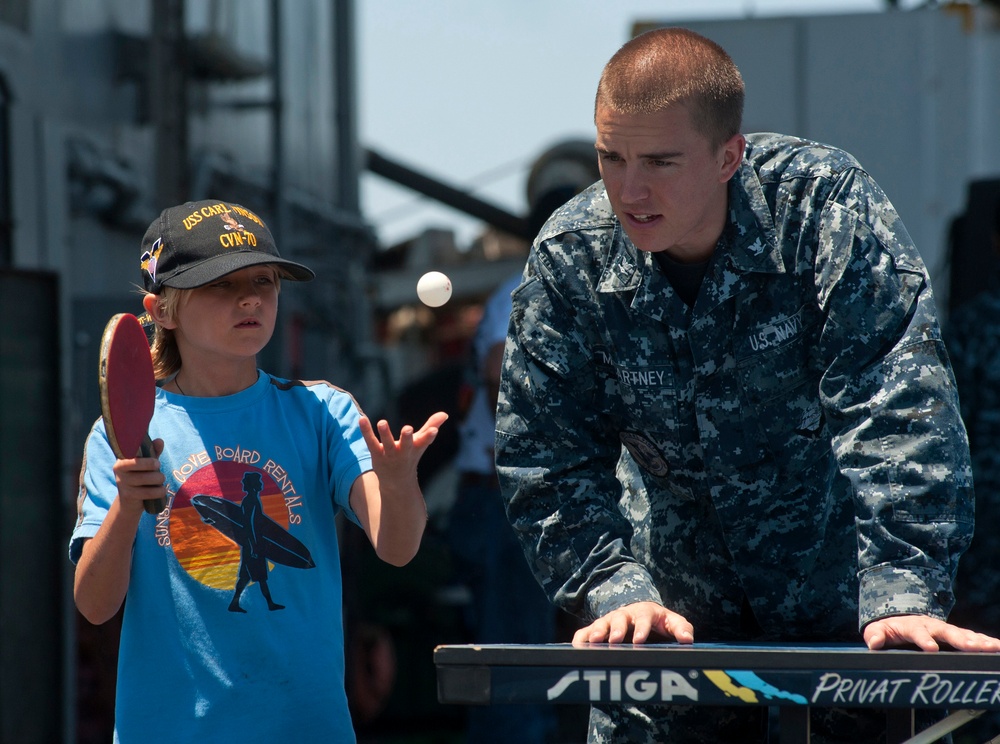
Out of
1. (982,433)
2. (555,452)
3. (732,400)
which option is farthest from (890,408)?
(982,433)

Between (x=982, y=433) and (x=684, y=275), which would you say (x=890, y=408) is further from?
(x=982, y=433)

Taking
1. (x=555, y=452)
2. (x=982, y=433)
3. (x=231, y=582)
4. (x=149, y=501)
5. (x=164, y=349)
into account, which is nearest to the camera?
(x=149, y=501)

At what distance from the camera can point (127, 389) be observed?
7.31ft

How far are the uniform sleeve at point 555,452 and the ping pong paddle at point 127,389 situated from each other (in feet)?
2.15

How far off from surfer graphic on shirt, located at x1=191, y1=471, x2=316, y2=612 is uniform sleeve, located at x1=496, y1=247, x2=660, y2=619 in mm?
427

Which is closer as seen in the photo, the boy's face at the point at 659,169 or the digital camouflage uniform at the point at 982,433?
the boy's face at the point at 659,169

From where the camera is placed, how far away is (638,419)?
255 cm

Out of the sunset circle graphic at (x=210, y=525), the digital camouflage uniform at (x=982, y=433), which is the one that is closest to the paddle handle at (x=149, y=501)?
the sunset circle graphic at (x=210, y=525)

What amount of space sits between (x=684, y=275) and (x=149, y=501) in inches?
41.7

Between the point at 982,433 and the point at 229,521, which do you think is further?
the point at 982,433

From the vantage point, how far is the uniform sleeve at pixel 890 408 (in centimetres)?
212

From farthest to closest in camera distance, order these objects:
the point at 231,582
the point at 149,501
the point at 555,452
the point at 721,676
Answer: the point at 555,452 → the point at 231,582 → the point at 149,501 → the point at 721,676

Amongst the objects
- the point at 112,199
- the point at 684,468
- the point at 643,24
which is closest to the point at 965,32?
the point at 643,24

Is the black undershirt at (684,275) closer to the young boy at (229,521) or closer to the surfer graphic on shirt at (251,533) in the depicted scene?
the young boy at (229,521)
